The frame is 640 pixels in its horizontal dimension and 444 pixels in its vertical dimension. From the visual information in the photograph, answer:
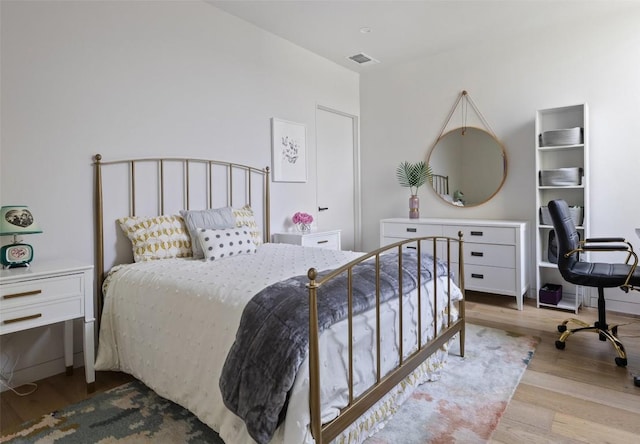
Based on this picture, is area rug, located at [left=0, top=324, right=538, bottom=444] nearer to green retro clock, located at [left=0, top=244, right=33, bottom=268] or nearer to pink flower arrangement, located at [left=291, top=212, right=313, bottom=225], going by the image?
green retro clock, located at [left=0, top=244, right=33, bottom=268]

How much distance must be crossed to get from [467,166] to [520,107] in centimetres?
75

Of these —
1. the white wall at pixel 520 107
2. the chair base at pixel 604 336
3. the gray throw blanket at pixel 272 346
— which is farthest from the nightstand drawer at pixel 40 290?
the white wall at pixel 520 107

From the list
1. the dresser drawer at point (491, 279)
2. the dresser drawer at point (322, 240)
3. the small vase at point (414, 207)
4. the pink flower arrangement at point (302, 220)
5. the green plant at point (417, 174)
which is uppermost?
the green plant at point (417, 174)

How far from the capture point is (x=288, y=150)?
4.02m

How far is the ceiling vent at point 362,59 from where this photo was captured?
4.39 meters

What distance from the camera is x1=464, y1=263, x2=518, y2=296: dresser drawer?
357 centimetres

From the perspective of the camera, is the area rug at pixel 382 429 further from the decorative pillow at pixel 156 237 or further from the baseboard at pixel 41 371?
the decorative pillow at pixel 156 237

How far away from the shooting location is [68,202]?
8.02ft

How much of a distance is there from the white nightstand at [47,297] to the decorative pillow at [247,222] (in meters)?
1.18

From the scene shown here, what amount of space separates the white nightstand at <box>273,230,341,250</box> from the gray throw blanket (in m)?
1.97

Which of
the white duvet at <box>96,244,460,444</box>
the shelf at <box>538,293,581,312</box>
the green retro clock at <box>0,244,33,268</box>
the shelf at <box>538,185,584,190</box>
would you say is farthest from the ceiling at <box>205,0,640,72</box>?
the shelf at <box>538,293,581,312</box>

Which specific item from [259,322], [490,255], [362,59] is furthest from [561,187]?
[259,322]

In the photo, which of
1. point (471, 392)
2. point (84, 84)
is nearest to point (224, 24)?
point (84, 84)

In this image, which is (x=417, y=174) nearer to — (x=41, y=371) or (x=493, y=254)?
(x=493, y=254)
